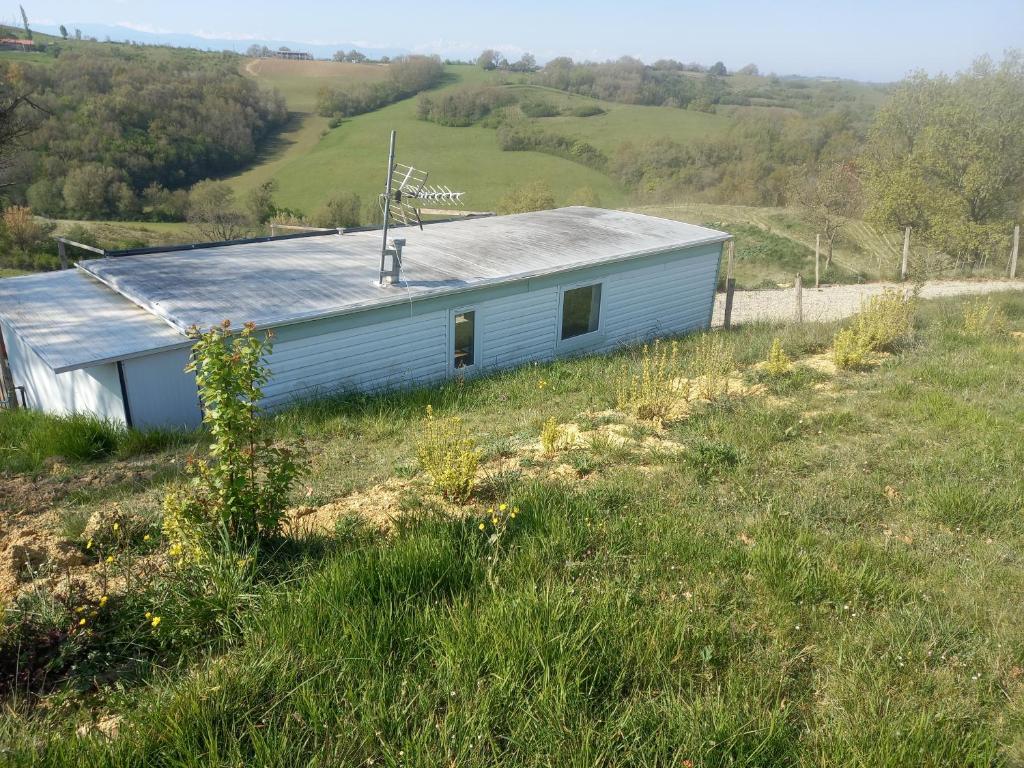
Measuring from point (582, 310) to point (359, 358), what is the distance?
5776 mm

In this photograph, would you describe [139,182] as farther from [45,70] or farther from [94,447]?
[94,447]

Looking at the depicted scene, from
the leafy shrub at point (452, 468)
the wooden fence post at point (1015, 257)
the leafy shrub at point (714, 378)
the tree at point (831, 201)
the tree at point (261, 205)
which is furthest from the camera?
the tree at point (261, 205)

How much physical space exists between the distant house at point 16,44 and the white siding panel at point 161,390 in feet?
256

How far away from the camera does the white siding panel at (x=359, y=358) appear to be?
11500mm

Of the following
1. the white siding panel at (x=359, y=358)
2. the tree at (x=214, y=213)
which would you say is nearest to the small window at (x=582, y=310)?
the white siding panel at (x=359, y=358)

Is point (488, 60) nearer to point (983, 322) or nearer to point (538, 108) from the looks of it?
point (538, 108)

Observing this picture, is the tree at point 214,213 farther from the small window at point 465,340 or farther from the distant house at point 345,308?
the small window at point 465,340

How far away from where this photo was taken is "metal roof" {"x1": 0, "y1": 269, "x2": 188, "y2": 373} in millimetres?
9859

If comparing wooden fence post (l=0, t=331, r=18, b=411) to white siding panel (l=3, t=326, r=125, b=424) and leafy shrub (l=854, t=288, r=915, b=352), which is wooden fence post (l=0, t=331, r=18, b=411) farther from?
leafy shrub (l=854, t=288, r=915, b=352)

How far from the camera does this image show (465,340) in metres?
14.0

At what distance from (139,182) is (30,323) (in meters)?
49.9

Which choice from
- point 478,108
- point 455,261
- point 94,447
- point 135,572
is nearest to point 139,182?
point 478,108

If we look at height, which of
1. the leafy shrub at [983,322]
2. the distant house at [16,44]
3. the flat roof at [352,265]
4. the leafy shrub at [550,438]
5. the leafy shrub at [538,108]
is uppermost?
the distant house at [16,44]

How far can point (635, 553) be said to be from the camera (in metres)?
5.28
